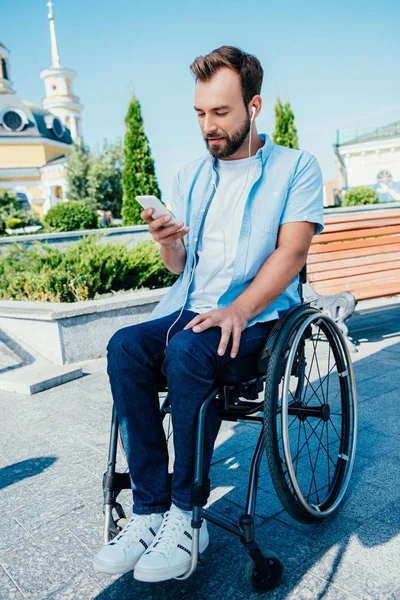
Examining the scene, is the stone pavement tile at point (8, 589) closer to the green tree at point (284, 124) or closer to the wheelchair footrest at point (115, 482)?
the wheelchair footrest at point (115, 482)

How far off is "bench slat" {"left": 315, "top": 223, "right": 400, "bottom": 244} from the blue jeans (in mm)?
2843

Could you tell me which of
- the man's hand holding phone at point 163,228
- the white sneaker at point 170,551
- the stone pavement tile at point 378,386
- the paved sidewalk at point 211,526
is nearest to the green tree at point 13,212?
the stone pavement tile at point 378,386

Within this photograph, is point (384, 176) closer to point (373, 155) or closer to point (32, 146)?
point (373, 155)

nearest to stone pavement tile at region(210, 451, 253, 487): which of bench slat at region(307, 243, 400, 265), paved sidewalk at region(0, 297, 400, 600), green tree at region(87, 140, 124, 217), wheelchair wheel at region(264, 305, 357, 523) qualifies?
paved sidewalk at region(0, 297, 400, 600)

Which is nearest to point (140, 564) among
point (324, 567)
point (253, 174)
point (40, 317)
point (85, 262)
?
point (324, 567)

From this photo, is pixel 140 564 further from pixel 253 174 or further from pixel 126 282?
pixel 126 282

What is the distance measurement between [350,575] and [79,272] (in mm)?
4598

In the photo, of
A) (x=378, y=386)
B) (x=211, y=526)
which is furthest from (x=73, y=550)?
(x=378, y=386)

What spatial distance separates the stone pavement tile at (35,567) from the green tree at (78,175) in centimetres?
3689

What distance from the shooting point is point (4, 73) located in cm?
5734

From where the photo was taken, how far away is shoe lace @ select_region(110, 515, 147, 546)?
179cm

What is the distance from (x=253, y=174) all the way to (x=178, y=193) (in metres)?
0.38

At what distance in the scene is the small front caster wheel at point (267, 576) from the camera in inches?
69.6

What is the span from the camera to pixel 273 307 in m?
2.12
